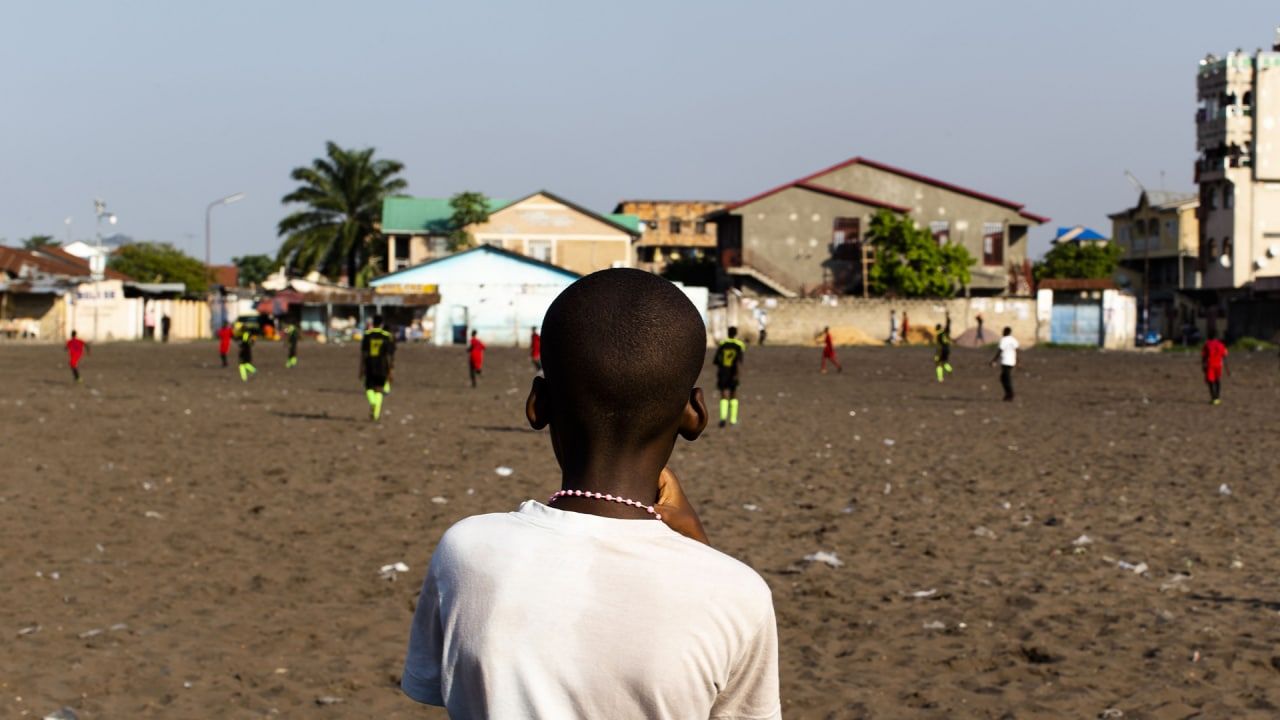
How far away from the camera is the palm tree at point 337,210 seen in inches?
3174

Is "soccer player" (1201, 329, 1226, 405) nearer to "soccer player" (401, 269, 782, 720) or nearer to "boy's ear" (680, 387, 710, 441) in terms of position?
"boy's ear" (680, 387, 710, 441)

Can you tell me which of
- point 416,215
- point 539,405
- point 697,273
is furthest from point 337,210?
point 539,405

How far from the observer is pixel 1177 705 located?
638 cm

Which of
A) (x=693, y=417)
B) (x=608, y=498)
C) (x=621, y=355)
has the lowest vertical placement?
(x=608, y=498)

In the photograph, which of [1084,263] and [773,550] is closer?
[773,550]

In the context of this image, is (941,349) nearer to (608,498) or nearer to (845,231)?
(608,498)

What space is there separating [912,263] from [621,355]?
6870 cm

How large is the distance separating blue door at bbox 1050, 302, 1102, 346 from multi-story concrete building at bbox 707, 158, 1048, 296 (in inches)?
255

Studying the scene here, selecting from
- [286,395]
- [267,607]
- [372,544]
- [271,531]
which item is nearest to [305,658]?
[267,607]

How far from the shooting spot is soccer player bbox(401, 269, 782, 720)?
2115 millimetres

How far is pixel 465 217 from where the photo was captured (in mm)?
79750

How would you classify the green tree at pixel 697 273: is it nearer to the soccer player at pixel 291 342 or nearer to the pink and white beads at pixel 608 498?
the soccer player at pixel 291 342

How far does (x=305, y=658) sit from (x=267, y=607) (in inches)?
49.0

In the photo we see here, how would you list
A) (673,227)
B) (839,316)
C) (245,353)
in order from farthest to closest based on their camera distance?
(673,227), (839,316), (245,353)
